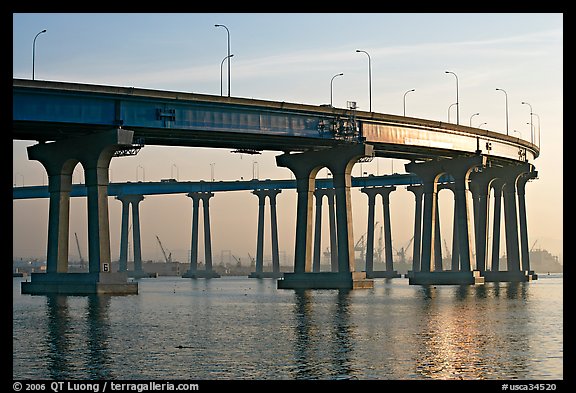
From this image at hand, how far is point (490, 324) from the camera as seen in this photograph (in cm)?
5512

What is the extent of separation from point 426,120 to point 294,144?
777 inches

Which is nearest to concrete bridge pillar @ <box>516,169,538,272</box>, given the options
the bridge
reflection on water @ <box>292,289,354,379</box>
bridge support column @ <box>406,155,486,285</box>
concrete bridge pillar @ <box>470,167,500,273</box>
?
concrete bridge pillar @ <box>470,167,500,273</box>

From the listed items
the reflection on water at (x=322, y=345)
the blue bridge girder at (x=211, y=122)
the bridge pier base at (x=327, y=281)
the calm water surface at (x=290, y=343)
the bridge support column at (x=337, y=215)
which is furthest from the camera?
the bridge support column at (x=337, y=215)

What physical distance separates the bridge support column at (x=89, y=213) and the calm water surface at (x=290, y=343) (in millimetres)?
18198

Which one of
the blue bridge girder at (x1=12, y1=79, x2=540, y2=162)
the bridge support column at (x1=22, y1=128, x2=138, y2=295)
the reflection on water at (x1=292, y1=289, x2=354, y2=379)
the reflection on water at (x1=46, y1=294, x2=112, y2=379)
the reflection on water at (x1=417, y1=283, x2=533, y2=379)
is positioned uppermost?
the blue bridge girder at (x1=12, y1=79, x2=540, y2=162)

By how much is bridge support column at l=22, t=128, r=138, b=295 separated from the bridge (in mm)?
103

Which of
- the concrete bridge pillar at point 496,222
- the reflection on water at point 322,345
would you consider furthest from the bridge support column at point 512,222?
the reflection on water at point 322,345

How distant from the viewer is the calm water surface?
110 ft

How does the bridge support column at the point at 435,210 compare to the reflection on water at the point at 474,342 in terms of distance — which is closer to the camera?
the reflection on water at the point at 474,342

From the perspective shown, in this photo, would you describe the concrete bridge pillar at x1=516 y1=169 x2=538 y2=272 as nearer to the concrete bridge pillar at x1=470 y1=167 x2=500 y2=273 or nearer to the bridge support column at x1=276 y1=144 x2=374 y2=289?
the concrete bridge pillar at x1=470 y1=167 x2=500 y2=273

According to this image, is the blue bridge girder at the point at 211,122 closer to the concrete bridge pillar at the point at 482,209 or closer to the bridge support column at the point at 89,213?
the bridge support column at the point at 89,213

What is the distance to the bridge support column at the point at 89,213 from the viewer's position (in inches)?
3529
